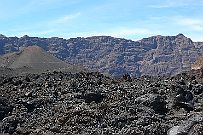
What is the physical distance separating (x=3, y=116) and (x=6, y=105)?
9.03ft

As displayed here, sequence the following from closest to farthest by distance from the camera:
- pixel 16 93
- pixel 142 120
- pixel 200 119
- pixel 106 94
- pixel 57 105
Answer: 1. pixel 200 119
2. pixel 142 120
3. pixel 57 105
4. pixel 106 94
5. pixel 16 93

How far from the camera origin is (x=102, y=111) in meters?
37.8

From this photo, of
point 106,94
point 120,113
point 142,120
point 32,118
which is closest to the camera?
point 142,120

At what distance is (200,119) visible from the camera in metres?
29.4

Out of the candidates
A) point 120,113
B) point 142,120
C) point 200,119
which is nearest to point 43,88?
point 120,113

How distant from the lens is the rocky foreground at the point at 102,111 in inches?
1239

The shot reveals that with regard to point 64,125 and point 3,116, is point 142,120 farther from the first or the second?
point 3,116

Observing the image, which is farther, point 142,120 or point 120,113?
point 120,113

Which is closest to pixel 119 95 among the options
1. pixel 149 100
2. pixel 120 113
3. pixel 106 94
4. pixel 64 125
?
pixel 106 94

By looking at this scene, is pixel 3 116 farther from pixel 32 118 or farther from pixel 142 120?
pixel 142 120

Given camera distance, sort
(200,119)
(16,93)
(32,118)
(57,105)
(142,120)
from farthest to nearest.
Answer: (16,93) → (57,105) → (32,118) → (142,120) → (200,119)

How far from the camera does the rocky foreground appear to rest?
31469mm

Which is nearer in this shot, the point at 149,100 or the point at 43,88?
the point at 149,100

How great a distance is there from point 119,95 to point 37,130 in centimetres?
1397
